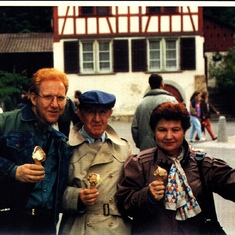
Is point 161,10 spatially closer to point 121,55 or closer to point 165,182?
point 121,55

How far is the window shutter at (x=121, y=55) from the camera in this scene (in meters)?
27.9

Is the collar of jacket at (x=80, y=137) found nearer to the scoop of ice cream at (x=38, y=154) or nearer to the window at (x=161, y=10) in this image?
the scoop of ice cream at (x=38, y=154)

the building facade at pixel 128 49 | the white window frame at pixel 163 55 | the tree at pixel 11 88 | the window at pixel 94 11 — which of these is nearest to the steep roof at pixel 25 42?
the building facade at pixel 128 49

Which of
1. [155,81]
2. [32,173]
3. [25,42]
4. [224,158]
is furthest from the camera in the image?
[25,42]

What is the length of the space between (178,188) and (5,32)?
1183 inches

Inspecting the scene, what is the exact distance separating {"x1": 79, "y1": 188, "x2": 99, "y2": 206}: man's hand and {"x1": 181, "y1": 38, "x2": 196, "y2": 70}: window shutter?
25.0 m

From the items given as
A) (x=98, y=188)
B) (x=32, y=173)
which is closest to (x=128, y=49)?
(x=98, y=188)

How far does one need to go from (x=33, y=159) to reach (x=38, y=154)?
0.15ft

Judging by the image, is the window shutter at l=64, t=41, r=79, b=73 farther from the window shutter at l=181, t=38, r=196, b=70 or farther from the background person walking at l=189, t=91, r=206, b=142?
the background person walking at l=189, t=91, r=206, b=142

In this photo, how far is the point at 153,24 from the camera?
28219 millimetres

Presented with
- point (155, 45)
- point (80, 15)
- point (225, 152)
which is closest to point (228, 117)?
point (155, 45)

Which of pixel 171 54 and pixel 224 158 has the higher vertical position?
pixel 171 54

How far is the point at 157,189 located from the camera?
288 centimetres

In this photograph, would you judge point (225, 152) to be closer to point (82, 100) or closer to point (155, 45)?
point (82, 100)
